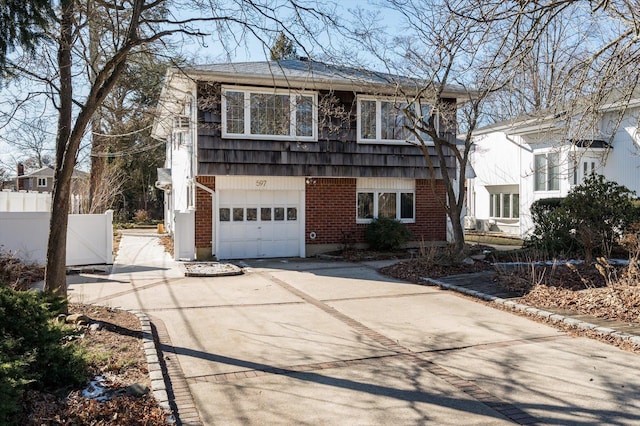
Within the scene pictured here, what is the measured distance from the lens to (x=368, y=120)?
703 inches

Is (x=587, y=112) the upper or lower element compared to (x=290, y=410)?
upper

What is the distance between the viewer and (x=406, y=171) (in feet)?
60.3

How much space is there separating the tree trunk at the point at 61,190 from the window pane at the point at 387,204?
12181mm

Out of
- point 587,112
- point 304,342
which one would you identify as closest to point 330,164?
point 587,112

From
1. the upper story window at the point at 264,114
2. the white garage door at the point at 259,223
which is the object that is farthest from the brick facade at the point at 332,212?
the upper story window at the point at 264,114

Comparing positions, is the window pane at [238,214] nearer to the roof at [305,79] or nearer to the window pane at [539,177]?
the roof at [305,79]

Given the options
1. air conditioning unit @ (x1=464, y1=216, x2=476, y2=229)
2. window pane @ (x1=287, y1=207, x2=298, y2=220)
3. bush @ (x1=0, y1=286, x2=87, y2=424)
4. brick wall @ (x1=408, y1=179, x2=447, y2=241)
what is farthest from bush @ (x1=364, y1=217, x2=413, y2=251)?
air conditioning unit @ (x1=464, y1=216, x2=476, y2=229)

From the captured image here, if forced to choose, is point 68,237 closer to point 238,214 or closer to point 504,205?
point 238,214

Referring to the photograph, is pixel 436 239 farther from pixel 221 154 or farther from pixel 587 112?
pixel 587 112

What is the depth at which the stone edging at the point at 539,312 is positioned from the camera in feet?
23.9

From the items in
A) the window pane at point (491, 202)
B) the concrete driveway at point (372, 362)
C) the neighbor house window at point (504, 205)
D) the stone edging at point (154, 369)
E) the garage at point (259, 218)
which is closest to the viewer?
the stone edging at point (154, 369)

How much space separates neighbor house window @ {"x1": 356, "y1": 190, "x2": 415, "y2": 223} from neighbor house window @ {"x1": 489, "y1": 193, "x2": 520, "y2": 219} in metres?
10.7

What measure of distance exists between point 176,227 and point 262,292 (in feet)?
19.3

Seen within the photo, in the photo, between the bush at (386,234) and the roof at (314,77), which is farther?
the bush at (386,234)
